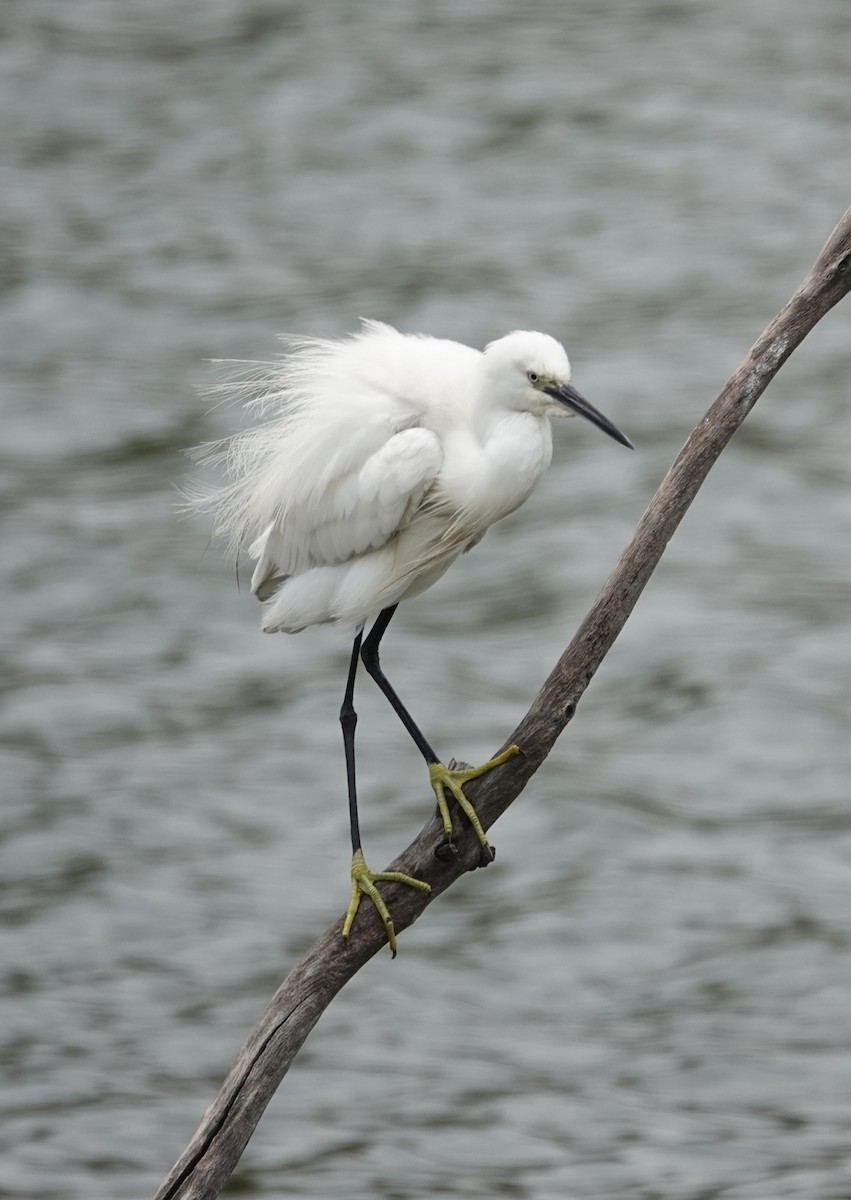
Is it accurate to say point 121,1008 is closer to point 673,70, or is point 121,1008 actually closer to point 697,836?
point 697,836

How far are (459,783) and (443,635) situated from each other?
27.8ft

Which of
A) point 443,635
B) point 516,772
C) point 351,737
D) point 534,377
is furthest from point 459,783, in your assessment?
point 443,635

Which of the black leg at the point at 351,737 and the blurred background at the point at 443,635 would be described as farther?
the blurred background at the point at 443,635

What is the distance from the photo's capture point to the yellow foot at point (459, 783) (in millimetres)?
4266

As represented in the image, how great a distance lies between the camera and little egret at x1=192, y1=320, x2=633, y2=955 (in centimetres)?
441

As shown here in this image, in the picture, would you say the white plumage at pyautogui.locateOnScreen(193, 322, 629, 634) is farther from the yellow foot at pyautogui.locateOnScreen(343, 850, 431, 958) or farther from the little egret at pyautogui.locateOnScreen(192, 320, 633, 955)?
the yellow foot at pyautogui.locateOnScreen(343, 850, 431, 958)

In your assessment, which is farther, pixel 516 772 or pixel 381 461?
pixel 381 461

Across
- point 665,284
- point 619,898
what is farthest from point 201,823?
point 665,284

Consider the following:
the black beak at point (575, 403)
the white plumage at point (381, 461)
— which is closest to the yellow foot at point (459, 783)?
the white plumage at point (381, 461)

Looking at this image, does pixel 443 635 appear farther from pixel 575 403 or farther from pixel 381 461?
pixel 575 403

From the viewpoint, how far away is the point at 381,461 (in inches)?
186

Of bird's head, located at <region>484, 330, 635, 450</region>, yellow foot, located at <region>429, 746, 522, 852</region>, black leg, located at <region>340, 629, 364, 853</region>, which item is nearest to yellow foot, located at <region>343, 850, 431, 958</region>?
yellow foot, located at <region>429, 746, 522, 852</region>

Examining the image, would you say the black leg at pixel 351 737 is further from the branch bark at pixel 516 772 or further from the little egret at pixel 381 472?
the branch bark at pixel 516 772

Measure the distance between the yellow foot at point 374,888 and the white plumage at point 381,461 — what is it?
75 centimetres
